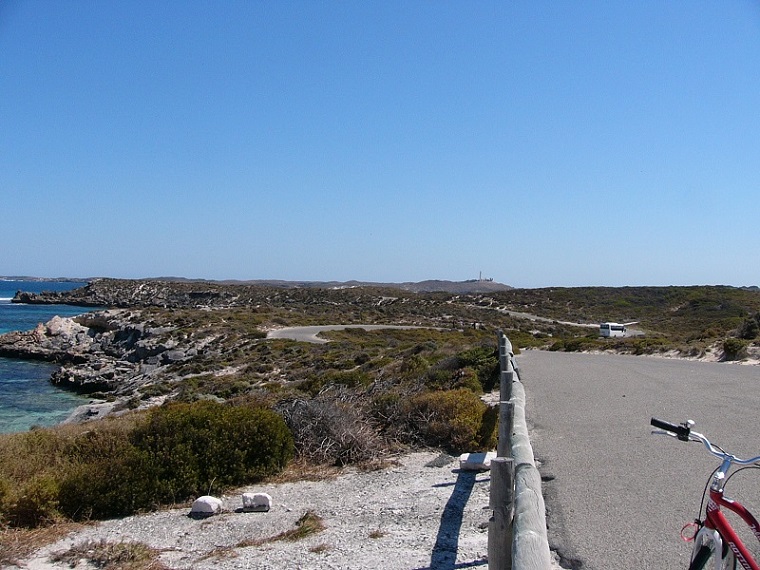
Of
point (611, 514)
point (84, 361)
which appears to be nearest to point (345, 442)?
point (611, 514)

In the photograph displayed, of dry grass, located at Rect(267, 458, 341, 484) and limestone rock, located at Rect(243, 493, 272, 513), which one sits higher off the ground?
limestone rock, located at Rect(243, 493, 272, 513)

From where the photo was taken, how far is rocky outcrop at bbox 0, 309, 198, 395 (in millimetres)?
35844

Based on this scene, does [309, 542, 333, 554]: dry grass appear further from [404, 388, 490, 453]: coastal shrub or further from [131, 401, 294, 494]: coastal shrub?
[404, 388, 490, 453]: coastal shrub

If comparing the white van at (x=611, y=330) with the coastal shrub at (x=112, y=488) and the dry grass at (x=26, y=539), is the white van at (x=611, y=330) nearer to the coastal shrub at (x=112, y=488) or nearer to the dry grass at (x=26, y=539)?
the coastal shrub at (x=112, y=488)

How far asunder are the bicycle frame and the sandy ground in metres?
2.17

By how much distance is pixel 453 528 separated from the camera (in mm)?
5977

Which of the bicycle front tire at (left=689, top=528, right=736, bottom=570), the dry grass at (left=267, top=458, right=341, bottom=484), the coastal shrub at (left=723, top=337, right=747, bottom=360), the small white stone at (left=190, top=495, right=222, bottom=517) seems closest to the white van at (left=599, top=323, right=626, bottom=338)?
the coastal shrub at (left=723, top=337, right=747, bottom=360)

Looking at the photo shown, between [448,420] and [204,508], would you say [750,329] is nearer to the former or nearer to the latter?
[448,420]

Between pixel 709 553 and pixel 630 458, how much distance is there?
4490 millimetres

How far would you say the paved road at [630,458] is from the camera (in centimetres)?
506

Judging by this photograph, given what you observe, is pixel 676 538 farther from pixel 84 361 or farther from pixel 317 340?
pixel 84 361

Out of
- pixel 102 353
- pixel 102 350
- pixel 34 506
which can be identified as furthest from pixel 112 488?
pixel 102 350

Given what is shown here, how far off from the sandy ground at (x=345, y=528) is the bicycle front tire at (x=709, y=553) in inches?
77.6

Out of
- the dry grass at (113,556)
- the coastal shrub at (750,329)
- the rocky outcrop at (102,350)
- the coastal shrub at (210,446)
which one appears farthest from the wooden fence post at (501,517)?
the rocky outcrop at (102,350)
